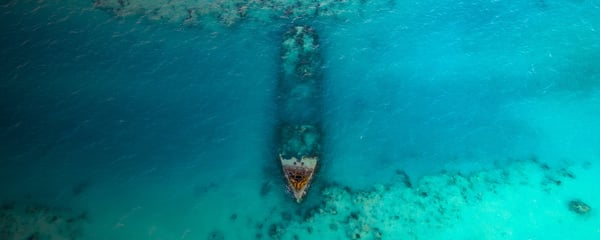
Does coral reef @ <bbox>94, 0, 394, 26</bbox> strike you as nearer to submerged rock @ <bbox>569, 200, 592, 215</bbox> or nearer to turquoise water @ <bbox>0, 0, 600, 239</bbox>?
turquoise water @ <bbox>0, 0, 600, 239</bbox>

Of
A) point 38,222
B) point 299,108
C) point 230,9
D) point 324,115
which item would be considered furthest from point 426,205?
point 38,222

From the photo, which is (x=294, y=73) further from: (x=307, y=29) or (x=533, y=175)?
(x=533, y=175)

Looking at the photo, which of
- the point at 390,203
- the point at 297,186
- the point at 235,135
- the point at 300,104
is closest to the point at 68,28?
the point at 235,135

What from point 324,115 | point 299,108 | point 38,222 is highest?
point 299,108

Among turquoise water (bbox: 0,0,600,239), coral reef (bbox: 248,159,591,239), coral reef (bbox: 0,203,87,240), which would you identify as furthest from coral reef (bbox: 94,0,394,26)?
coral reef (bbox: 0,203,87,240)

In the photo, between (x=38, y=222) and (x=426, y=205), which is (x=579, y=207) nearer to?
(x=426, y=205)

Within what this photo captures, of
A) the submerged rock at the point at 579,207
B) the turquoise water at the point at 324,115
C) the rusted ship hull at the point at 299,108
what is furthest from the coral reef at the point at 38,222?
the submerged rock at the point at 579,207
